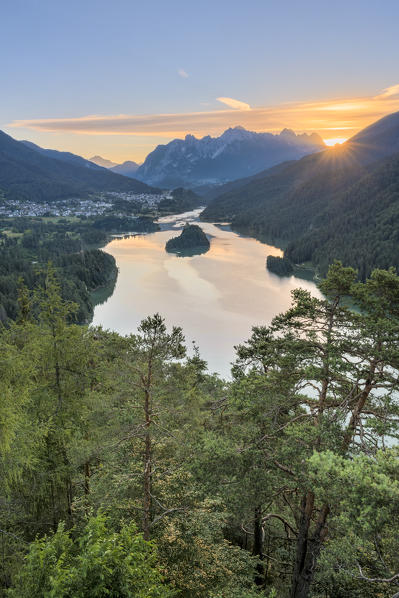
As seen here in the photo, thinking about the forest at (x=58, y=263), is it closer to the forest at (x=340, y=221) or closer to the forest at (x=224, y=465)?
the forest at (x=224, y=465)

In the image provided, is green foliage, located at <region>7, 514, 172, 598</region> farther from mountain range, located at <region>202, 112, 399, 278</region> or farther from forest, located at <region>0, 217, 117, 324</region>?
mountain range, located at <region>202, 112, 399, 278</region>

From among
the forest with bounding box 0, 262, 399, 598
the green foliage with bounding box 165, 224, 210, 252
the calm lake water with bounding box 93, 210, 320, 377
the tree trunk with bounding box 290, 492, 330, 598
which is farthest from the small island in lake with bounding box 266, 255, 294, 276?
the tree trunk with bounding box 290, 492, 330, 598

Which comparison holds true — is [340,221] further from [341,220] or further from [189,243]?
[189,243]

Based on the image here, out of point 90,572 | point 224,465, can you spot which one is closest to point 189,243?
point 224,465

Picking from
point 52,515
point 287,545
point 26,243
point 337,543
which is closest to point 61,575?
point 337,543

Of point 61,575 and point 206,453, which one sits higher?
point 61,575

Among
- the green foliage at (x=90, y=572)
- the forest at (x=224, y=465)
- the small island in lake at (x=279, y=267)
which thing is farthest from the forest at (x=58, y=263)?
the small island in lake at (x=279, y=267)

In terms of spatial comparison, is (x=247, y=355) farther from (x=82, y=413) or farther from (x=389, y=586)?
(x=389, y=586)

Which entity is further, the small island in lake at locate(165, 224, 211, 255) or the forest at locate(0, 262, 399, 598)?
the small island in lake at locate(165, 224, 211, 255)
